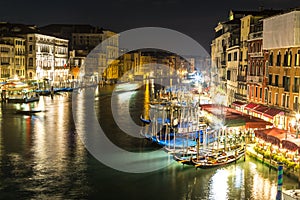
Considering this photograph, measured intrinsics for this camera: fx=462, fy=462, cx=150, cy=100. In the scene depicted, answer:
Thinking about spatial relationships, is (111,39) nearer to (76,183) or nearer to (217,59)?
(217,59)

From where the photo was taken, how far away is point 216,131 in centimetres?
1792

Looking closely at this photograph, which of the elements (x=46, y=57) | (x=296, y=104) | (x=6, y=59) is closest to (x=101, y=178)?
(x=296, y=104)

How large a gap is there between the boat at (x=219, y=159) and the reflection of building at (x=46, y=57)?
1315 inches

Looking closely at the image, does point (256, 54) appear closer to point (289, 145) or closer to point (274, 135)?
point (274, 135)

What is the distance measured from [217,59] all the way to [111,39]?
35.1 m

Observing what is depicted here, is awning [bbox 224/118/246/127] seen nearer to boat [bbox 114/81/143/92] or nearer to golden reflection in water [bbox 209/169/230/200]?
golden reflection in water [bbox 209/169/230/200]

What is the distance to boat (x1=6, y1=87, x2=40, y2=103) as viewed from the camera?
33.8 meters

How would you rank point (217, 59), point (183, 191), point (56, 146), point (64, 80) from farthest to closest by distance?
point (64, 80)
point (217, 59)
point (56, 146)
point (183, 191)

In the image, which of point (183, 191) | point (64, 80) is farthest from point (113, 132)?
point (64, 80)

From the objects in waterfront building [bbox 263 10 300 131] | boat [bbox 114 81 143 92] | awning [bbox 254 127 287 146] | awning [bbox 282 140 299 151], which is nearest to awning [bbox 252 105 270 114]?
waterfront building [bbox 263 10 300 131]

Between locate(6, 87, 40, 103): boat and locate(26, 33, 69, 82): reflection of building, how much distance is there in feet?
24.0

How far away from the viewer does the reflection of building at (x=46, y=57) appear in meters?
44.6

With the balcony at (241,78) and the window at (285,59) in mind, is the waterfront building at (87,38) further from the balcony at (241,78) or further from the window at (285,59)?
the window at (285,59)

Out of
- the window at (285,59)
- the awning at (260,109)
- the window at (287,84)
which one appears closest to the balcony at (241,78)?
the awning at (260,109)
